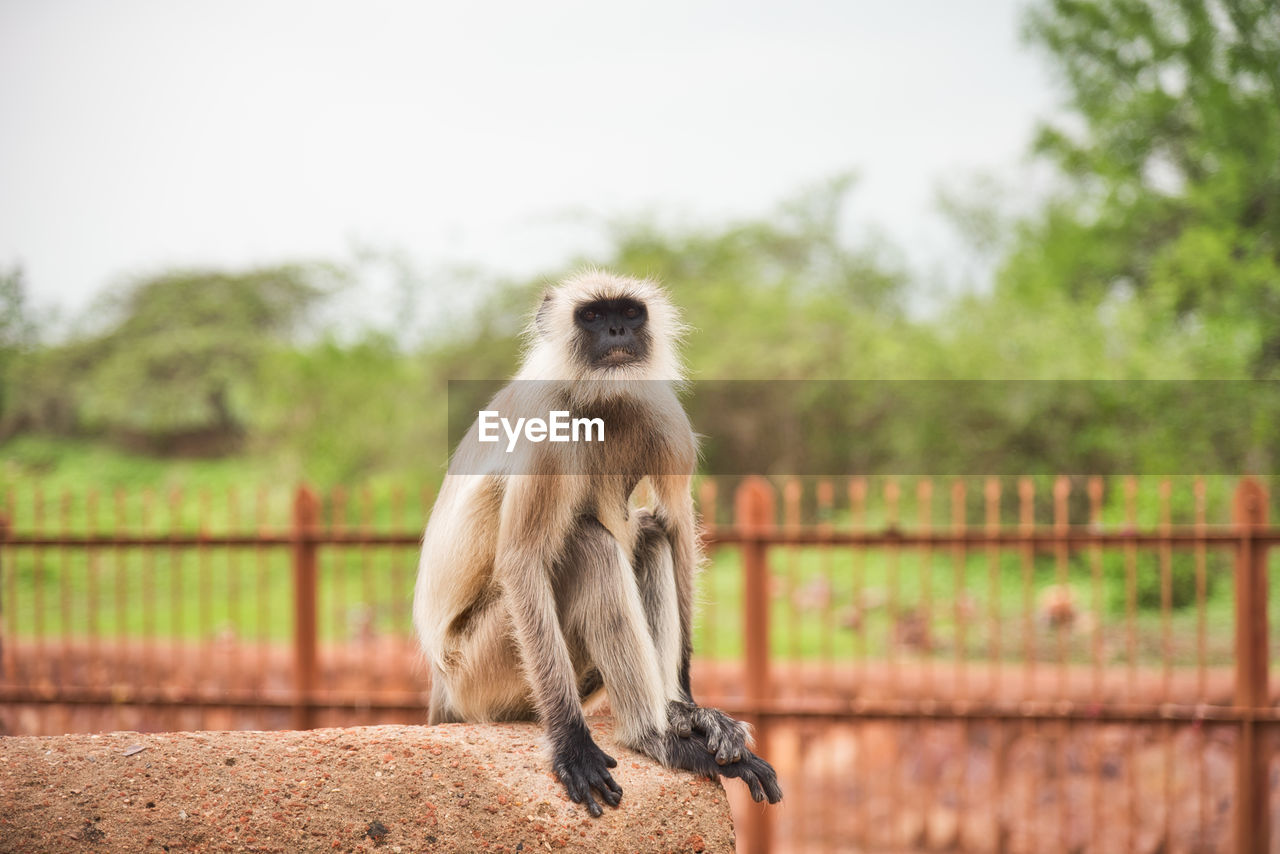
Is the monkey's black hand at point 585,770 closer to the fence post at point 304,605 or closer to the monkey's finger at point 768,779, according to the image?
the monkey's finger at point 768,779

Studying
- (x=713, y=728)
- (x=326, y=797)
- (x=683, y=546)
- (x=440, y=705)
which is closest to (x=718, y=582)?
(x=440, y=705)

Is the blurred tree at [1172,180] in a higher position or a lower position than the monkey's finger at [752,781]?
higher

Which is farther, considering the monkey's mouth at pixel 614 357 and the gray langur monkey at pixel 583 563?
the monkey's mouth at pixel 614 357

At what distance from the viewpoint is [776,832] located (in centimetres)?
635

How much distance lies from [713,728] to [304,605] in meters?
3.50

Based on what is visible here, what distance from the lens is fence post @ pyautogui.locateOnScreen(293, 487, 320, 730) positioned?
5.72m

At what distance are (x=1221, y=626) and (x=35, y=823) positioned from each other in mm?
10129

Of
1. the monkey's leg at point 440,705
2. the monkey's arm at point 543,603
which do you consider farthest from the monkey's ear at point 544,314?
the monkey's leg at point 440,705

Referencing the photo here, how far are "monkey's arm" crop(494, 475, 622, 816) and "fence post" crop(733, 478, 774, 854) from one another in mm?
2478

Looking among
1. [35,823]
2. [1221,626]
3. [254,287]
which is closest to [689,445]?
[35,823]

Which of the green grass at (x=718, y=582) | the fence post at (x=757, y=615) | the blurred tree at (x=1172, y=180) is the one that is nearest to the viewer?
the fence post at (x=757, y=615)

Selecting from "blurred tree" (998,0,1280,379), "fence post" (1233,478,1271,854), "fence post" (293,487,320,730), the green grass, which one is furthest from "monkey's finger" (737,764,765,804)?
"blurred tree" (998,0,1280,379)

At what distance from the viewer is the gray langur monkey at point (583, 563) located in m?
2.96

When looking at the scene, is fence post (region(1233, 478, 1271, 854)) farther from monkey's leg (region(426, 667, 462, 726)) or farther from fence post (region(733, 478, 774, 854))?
monkey's leg (region(426, 667, 462, 726))
